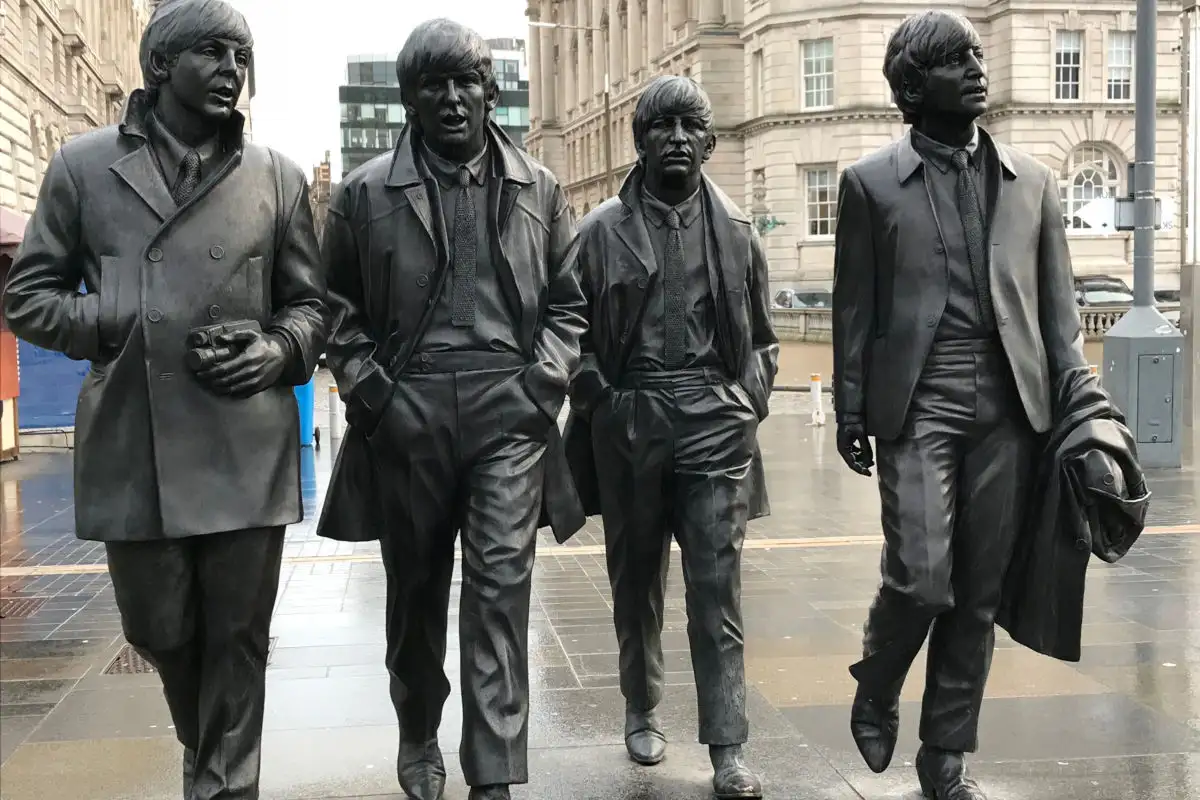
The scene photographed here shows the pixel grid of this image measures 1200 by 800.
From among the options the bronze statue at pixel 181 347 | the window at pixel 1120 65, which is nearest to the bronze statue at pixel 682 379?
the bronze statue at pixel 181 347

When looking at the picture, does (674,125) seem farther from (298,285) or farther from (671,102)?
(298,285)

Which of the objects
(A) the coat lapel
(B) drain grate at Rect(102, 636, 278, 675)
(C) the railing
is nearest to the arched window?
(C) the railing

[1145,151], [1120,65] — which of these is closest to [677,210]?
[1145,151]

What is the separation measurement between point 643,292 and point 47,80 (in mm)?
32983

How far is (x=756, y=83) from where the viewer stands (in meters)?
57.1

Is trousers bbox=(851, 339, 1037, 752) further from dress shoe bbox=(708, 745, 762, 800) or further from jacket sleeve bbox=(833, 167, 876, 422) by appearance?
dress shoe bbox=(708, 745, 762, 800)

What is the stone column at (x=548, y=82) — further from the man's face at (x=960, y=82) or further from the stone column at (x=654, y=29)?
the man's face at (x=960, y=82)

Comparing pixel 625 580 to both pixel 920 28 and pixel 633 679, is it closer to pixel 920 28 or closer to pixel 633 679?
pixel 633 679

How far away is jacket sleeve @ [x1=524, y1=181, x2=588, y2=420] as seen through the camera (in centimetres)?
439

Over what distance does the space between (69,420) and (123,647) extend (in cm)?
1159

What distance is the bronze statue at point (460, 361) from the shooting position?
4.29m

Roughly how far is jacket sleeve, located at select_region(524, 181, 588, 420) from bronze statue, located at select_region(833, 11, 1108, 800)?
89 centimetres

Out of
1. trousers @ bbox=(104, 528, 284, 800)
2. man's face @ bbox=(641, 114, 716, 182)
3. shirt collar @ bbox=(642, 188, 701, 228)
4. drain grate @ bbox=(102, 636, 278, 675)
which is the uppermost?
man's face @ bbox=(641, 114, 716, 182)

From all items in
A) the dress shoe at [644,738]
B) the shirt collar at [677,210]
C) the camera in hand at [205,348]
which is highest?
the shirt collar at [677,210]
